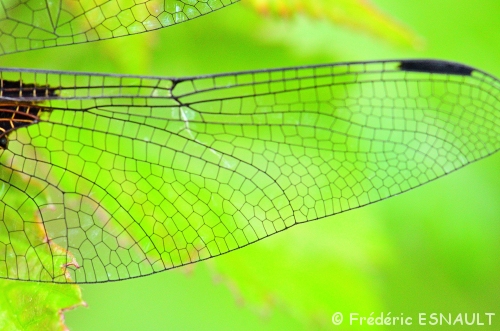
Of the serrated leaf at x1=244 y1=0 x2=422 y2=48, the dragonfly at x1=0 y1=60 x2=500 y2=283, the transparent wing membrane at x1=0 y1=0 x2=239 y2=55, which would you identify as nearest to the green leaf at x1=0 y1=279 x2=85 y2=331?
the dragonfly at x1=0 y1=60 x2=500 y2=283

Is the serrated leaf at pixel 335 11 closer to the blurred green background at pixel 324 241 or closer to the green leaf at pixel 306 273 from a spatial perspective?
the blurred green background at pixel 324 241

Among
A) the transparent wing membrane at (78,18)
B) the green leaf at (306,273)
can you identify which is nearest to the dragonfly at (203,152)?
the transparent wing membrane at (78,18)

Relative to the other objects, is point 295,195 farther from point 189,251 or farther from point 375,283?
point 375,283

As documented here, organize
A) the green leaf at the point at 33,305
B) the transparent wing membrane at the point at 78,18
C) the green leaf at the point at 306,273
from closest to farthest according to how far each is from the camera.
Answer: the transparent wing membrane at the point at 78,18 < the green leaf at the point at 33,305 < the green leaf at the point at 306,273

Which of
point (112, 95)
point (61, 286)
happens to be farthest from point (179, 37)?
point (61, 286)

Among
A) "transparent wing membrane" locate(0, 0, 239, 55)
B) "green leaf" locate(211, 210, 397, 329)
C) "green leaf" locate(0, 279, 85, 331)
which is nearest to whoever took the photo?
"transparent wing membrane" locate(0, 0, 239, 55)

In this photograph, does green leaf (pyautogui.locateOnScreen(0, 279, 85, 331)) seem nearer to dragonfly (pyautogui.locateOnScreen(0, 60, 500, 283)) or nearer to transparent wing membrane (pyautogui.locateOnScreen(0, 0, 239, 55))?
dragonfly (pyautogui.locateOnScreen(0, 60, 500, 283))

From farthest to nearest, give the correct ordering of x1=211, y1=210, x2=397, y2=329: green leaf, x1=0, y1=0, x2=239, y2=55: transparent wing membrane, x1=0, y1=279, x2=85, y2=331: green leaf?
x1=211, y1=210, x2=397, y2=329: green leaf, x1=0, y1=279, x2=85, y2=331: green leaf, x1=0, y1=0, x2=239, y2=55: transparent wing membrane
